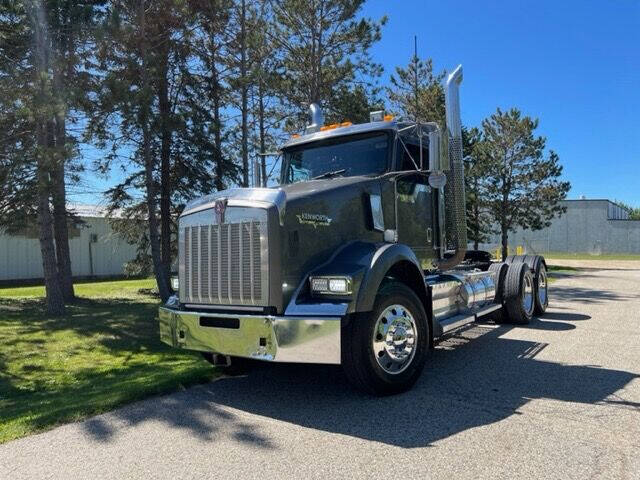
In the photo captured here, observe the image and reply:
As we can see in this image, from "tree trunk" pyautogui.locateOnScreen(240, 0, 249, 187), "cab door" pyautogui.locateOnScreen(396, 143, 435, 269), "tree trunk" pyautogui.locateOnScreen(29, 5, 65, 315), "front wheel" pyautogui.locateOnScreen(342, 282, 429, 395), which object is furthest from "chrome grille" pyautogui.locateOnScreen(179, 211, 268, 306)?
"tree trunk" pyautogui.locateOnScreen(240, 0, 249, 187)

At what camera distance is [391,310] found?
5305mm

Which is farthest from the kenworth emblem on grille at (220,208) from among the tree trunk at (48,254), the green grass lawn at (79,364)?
the tree trunk at (48,254)

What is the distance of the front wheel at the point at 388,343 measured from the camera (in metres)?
4.94

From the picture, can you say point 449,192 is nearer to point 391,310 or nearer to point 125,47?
point 391,310

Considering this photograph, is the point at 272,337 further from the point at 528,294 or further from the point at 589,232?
the point at 589,232

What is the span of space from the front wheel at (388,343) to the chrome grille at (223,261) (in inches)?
35.7

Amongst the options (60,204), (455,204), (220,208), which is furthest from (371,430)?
(60,204)

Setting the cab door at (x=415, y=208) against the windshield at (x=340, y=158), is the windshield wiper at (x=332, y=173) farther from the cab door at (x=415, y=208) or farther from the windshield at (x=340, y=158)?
the cab door at (x=415, y=208)

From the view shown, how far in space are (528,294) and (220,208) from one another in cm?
676

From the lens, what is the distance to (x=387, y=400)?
5074 mm

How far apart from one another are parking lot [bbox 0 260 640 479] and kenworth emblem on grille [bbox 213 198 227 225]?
1.71 meters

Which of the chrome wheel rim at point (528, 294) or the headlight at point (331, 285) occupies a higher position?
the headlight at point (331, 285)

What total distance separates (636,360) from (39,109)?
9503 millimetres

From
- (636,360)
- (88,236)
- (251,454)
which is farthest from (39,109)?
(88,236)
